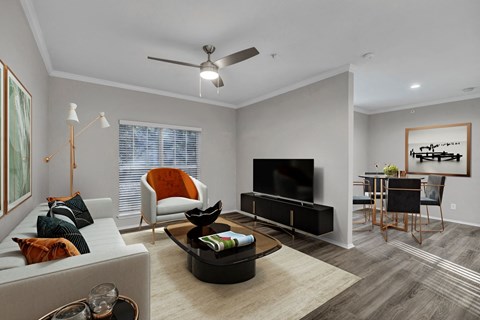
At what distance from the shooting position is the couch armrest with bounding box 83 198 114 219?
2.93 metres

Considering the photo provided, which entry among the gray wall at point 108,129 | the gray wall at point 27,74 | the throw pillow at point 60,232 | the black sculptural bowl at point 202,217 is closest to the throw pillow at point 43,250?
the throw pillow at point 60,232

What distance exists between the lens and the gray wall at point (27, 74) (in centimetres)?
165

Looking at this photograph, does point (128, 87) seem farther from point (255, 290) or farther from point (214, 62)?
point (255, 290)

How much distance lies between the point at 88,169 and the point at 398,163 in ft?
21.3

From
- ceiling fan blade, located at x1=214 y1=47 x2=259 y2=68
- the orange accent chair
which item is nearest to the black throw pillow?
the orange accent chair

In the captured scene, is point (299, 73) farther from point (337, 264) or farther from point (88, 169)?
point (88, 169)

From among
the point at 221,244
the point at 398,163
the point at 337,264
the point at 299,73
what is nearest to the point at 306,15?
the point at 299,73

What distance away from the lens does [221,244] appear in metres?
2.17

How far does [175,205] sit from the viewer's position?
11.7ft

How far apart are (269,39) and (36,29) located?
2377 millimetres

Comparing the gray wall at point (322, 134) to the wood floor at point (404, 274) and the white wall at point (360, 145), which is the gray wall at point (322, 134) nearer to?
the wood floor at point (404, 274)

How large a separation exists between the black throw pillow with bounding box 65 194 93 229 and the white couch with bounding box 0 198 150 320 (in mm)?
880

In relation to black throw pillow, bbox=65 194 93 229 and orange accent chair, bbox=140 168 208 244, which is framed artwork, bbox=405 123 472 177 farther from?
black throw pillow, bbox=65 194 93 229

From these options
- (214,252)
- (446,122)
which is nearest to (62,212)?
(214,252)
